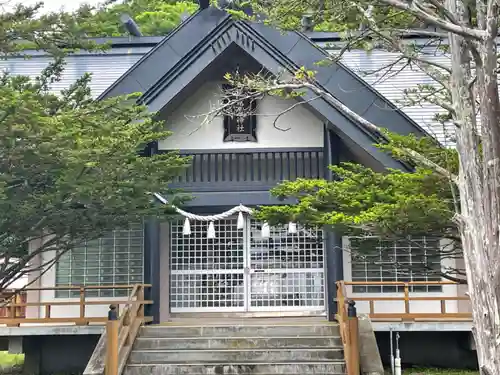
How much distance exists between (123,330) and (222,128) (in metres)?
4.77

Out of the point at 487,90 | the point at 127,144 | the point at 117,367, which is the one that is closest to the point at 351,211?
the point at 487,90

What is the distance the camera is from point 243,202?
12453 millimetres

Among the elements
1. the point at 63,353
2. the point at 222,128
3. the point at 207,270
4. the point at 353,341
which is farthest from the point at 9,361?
the point at 353,341

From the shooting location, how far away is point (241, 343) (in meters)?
10.4

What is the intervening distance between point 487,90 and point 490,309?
212 centimetres

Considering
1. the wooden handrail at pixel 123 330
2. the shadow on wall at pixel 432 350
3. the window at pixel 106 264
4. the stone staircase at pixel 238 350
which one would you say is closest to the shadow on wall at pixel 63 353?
the window at pixel 106 264

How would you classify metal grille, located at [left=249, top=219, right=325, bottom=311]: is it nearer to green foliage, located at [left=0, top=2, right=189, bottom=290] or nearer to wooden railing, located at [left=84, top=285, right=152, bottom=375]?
wooden railing, located at [left=84, top=285, right=152, bottom=375]

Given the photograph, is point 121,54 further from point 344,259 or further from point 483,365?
point 483,365

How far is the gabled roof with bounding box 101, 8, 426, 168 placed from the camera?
11.1 metres

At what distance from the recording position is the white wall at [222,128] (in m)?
12.8

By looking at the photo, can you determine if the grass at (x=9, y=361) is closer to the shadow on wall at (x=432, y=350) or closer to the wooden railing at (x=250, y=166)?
the wooden railing at (x=250, y=166)

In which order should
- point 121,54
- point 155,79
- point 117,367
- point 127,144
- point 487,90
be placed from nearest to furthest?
point 487,90 < point 127,144 < point 117,367 < point 155,79 < point 121,54

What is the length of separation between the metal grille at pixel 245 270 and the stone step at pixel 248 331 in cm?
223

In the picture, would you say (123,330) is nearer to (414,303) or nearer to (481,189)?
(414,303)
